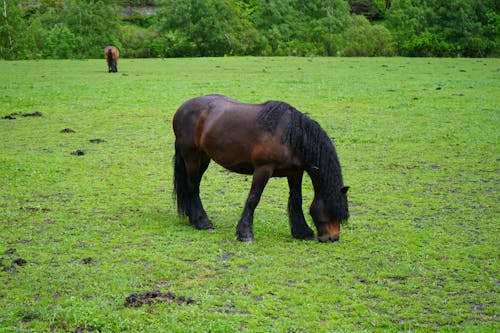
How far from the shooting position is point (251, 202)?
750cm

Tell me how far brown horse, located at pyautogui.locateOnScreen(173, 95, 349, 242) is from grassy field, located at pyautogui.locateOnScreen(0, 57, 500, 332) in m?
0.33

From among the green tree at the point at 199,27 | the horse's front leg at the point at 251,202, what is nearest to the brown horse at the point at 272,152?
the horse's front leg at the point at 251,202

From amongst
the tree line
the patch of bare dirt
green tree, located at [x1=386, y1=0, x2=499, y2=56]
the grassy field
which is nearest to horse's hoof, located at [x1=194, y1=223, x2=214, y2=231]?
the grassy field

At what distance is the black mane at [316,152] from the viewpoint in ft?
23.8

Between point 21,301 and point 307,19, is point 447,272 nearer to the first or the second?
point 21,301

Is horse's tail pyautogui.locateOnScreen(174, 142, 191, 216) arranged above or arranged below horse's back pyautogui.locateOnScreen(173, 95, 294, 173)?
below

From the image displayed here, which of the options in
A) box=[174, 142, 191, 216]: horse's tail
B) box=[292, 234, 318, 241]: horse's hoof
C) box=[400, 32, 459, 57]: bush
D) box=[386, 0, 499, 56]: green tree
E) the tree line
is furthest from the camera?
the tree line

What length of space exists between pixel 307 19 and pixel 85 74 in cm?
3202

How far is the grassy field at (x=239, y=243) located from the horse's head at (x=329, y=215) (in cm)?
14

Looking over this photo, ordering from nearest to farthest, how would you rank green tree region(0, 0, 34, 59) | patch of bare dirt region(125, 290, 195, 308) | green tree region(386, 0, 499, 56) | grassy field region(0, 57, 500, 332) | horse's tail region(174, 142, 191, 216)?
grassy field region(0, 57, 500, 332), patch of bare dirt region(125, 290, 195, 308), horse's tail region(174, 142, 191, 216), green tree region(386, 0, 499, 56), green tree region(0, 0, 34, 59)

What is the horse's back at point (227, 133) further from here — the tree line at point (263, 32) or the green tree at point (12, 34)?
the green tree at point (12, 34)

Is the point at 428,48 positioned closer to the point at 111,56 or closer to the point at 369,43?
the point at 369,43

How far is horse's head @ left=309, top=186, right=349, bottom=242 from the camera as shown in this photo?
7258 mm

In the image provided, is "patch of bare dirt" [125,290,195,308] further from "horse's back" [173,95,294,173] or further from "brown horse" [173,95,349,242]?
"horse's back" [173,95,294,173]
